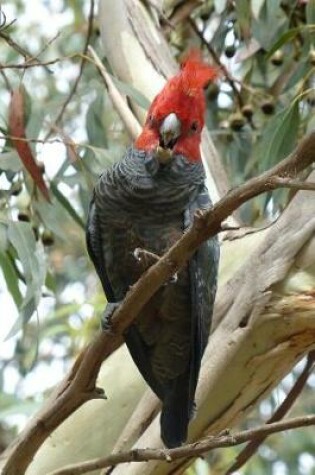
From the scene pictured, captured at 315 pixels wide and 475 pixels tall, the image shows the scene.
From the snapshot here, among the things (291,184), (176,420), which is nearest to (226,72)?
(176,420)

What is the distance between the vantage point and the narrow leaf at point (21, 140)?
217cm

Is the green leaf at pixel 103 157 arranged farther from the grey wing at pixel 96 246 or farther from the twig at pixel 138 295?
the twig at pixel 138 295

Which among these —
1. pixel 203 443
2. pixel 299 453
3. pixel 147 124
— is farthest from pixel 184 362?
pixel 299 453

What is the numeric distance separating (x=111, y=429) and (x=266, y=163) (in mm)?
710

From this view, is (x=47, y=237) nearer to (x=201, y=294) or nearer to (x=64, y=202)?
(x=64, y=202)

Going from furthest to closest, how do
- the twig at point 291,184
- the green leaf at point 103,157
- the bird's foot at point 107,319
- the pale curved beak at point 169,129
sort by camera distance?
the green leaf at point 103,157
the pale curved beak at point 169,129
the bird's foot at point 107,319
the twig at point 291,184

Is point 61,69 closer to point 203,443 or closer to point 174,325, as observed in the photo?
point 174,325

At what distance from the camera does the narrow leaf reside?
2174mm

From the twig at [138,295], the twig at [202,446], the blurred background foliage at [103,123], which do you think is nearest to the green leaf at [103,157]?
the blurred background foliage at [103,123]

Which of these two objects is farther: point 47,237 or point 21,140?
point 47,237

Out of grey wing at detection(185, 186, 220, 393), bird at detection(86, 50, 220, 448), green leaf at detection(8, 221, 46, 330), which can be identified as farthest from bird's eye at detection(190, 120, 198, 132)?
green leaf at detection(8, 221, 46, 330)

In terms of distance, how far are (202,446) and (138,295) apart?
26 centimetres

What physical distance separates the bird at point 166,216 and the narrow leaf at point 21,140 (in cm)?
13

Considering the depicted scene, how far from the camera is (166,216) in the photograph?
2137mm
